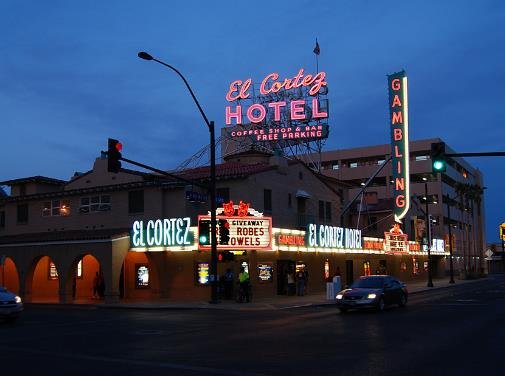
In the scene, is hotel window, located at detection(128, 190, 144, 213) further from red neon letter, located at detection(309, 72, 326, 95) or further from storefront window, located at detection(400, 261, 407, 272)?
storefront window, located at detection(400, 261, 407, 272)

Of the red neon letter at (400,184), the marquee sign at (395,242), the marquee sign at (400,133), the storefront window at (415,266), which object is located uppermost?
the marquee sign at (400,133)

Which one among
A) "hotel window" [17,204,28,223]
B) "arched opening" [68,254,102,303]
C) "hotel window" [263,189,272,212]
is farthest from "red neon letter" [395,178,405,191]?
"hotel window" [17,204,28,223]

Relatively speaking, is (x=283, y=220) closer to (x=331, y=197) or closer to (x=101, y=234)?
(x=331, y=197)

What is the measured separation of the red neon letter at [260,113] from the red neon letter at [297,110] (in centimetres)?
286

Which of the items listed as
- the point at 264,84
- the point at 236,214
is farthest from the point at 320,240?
the point at 264,84

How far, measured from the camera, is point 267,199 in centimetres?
3975

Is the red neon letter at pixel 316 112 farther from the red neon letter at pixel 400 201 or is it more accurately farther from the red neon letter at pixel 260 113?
the red neon letter at pixel 400 201

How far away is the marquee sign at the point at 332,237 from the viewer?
3903 cm

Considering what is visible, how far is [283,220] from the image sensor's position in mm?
40969

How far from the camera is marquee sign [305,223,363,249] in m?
39.0

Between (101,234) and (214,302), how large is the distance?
834 cm

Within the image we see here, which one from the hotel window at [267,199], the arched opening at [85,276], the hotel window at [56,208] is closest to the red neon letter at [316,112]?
the hotel window at [267,199]

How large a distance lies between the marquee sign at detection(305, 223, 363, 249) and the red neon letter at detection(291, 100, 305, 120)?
1718cm

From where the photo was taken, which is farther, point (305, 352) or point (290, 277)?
point (290, 277)
